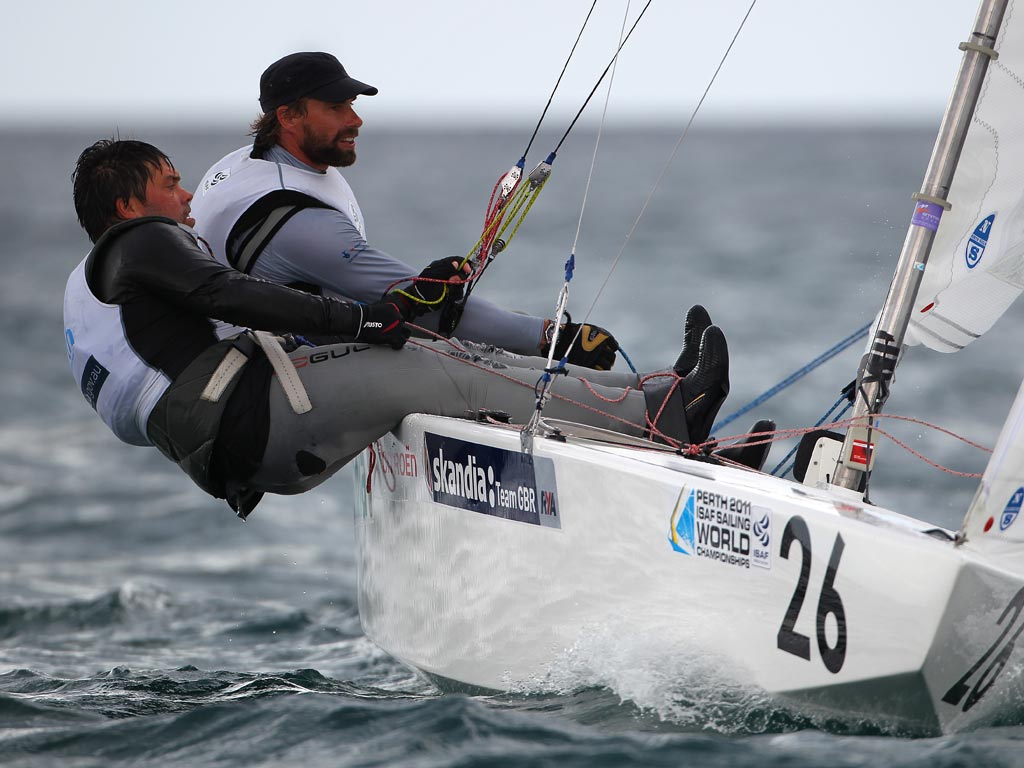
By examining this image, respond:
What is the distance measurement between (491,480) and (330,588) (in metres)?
2.68

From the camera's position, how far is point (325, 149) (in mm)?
3129

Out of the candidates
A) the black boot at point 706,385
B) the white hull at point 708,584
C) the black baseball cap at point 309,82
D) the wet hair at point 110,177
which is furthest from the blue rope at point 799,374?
the wet hair at point 110,177

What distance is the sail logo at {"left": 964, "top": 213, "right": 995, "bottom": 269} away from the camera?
2.92 m

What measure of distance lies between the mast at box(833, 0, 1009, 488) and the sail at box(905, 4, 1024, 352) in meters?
0.04

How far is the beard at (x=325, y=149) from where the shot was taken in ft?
10.2

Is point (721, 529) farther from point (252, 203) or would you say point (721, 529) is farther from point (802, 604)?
point (252, 203)

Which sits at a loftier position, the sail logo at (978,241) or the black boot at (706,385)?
the sail logo at (978,241)

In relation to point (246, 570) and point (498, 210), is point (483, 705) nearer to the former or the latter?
point (498, 210)

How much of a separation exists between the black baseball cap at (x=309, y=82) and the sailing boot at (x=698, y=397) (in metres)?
0.95

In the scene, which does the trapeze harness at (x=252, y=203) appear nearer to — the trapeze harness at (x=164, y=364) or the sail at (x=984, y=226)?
the trapeze harness at (x=164, y=364)

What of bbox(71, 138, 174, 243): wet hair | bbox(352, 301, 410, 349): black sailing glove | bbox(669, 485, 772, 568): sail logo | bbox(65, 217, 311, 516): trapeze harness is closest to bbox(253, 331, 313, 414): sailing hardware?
bbox(65, 217, 311, 516): trapeze harness

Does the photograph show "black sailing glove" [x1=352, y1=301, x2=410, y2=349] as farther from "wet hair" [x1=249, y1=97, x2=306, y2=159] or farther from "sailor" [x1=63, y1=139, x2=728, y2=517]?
"wet hair" [x1=249, y1=97, x2=306, y2=159]

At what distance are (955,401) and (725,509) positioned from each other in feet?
20.6

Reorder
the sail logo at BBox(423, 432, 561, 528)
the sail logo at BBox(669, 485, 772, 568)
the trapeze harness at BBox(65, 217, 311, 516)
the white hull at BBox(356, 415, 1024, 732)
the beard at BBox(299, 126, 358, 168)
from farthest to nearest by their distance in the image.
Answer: the beard at BBox(299, 126, 358, 168), the trapeze harness at BBox(65, 217, 311, 516), the sail logo at BBox(423, 432, 561, 528), the sail logo at BBox(669, 485, 772, 568), the white hull at BBox(356, 415, 1024, 732)
